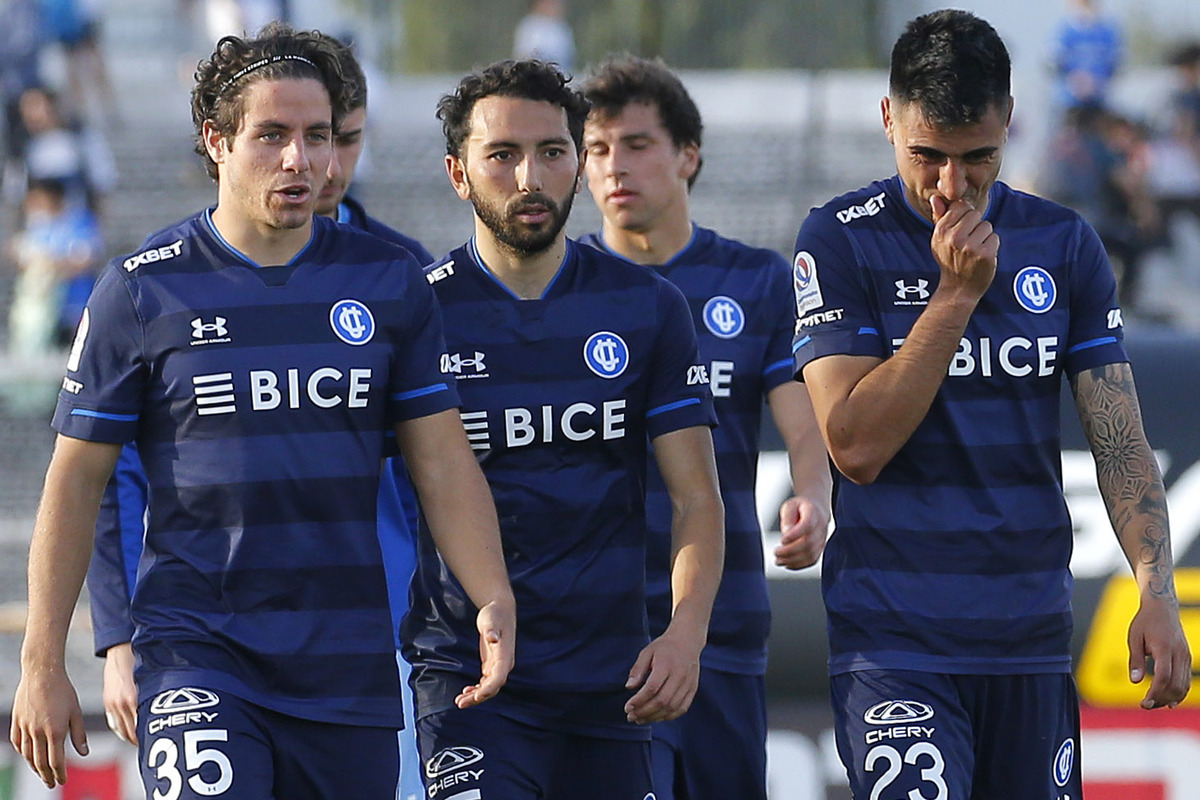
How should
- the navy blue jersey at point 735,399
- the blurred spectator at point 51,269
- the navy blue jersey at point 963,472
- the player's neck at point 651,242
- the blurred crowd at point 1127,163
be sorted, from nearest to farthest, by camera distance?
the navy blue jersey at point 963,472, the navy blue jersey at point 735,399, the player's neck at point 651,242, the blurred spectator at point 51,269, the blurred crowd at point 1127,163

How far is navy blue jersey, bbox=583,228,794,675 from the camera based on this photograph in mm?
5122

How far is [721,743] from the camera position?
17.2 feet

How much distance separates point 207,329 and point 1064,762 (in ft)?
6.85

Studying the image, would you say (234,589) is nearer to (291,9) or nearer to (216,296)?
(216,296)

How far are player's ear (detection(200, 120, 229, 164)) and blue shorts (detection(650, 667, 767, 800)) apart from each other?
2005 millimetres

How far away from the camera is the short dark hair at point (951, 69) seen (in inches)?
155

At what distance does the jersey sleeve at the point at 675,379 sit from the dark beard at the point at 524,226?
12.3 inches

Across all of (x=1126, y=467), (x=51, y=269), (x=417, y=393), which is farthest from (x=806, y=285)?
Answer: (x=51, y=269)

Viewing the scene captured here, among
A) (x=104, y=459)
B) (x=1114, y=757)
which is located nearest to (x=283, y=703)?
(x=104, y=459)

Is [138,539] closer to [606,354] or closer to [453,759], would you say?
[453,759]

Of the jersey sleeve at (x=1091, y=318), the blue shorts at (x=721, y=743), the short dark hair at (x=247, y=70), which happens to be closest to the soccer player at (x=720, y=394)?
the blue shorts at (x=721, y=743)

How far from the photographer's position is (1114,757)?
21.8 ft

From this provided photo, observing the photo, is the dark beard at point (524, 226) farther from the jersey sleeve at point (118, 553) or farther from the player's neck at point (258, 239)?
the jersey sleeve at point (118, 553)

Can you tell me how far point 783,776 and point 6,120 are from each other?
9.90 meters
